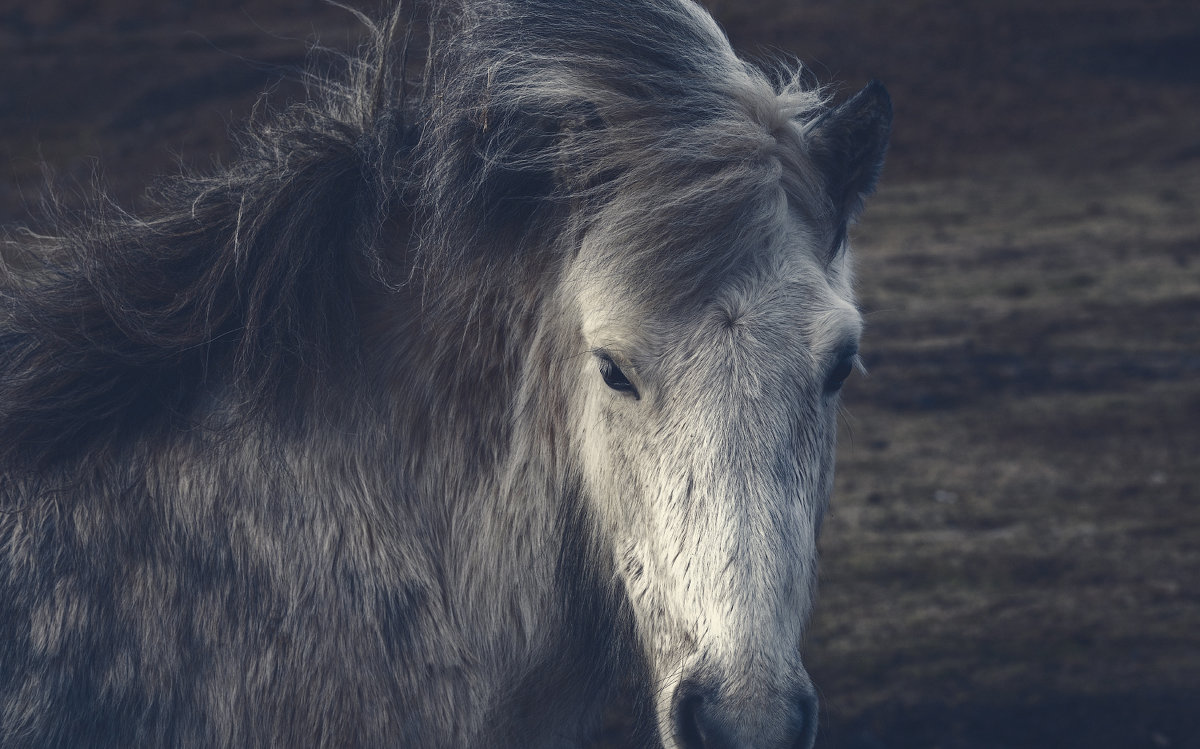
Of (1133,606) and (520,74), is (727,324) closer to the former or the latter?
(520,74)

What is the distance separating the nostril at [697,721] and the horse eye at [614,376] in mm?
547

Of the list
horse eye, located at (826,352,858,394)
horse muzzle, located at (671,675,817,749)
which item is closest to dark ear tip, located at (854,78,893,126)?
horse eye, located at (826,352,858,394)

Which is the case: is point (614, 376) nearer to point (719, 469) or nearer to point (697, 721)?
point (719, 469)

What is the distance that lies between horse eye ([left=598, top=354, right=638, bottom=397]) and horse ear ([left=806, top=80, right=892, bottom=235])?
1.92 feet

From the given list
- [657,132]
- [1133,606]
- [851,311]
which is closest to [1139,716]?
[1133,606]

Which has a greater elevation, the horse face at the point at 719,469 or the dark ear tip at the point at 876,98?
the dark ear tip at the point at 876,98

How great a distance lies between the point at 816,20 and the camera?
1384cm

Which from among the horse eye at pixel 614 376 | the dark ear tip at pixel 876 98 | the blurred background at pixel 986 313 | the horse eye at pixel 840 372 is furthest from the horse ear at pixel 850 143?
the blurred background at pixel 986 313

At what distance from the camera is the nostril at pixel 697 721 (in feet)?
5.83

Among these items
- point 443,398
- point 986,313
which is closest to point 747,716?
point 443,398

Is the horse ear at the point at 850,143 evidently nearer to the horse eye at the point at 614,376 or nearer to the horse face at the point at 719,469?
the horse face at the point at 719,469

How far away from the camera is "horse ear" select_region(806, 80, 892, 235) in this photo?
2121mm

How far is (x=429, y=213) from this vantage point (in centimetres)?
221

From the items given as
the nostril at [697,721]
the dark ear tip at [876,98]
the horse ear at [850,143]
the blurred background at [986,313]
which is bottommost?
the blurred background at [986,313]
